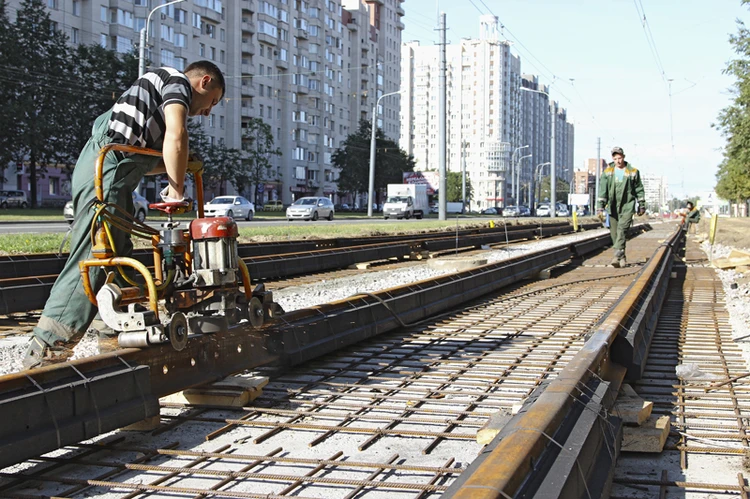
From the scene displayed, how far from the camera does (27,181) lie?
6850 cm

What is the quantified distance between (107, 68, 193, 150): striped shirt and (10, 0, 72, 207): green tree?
5206cm

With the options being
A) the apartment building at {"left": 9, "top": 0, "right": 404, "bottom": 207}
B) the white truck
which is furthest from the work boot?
the apartment building at {"left": 9, "top": 0, "right": 404, "bottom": 207}

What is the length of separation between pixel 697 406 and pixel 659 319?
4.57 meters

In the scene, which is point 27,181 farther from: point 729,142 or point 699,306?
point 699,306

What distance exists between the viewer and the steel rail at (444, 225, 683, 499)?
256 centimetres

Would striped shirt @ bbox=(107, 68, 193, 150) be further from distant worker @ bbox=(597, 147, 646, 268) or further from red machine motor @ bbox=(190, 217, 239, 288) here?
distant worker @ bbox=(597, 147, 646, 268)

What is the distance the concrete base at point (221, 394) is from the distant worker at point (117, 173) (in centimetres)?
65

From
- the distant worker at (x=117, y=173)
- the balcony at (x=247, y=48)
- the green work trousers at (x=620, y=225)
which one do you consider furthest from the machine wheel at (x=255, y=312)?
the balcony at (x=247, y=48)

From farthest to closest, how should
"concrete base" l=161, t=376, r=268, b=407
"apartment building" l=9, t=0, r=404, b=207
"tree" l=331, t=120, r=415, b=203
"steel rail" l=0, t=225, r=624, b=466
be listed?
"tree" l=331, t=120, r=415, b=203, "apartment building" l=9, t=0, r=404, b=207, "concrete base" l=161, t=376, r=268, b=407, "steel rail" l=0, t=225, r=624, b=466

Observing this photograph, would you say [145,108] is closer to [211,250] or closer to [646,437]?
[211,250]

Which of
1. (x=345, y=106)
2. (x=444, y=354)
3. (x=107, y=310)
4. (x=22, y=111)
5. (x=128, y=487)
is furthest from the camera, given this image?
(x=345, y=106)

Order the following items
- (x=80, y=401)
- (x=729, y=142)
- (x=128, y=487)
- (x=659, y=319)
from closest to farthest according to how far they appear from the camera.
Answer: (x=128, y=487)
(x=80, y=401)
(x=659, y=319)
(x=729, y=142)

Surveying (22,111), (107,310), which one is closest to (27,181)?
(22,111)

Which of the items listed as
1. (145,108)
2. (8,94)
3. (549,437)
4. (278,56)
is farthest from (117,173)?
(278,56)
